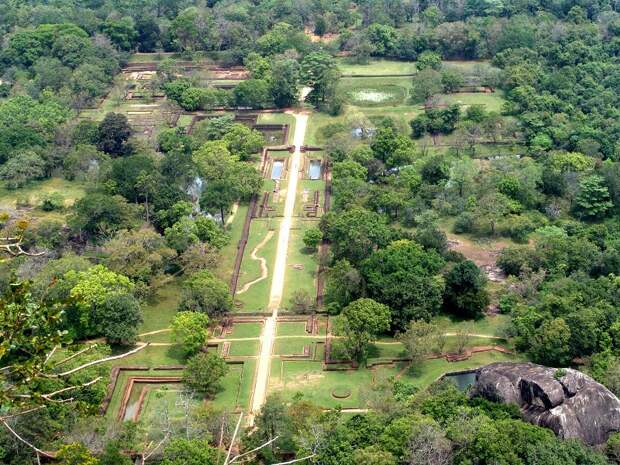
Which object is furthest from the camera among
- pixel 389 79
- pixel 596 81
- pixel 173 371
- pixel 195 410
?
pixel 389 79

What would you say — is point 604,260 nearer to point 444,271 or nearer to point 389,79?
point 444,271

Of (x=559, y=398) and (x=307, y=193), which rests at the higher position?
(x=559, y=398)

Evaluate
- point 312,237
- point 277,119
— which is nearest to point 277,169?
point 277,119

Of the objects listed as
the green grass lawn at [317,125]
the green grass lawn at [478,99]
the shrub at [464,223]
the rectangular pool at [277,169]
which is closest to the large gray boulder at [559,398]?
the shrub at [464,223]

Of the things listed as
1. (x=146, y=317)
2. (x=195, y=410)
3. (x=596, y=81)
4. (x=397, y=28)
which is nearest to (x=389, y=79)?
(x=397, y=28)

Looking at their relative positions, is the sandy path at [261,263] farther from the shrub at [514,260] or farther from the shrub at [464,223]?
the shrub at [514,260]

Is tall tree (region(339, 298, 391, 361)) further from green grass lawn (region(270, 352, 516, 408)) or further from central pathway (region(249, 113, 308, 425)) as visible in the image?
central pathway (region(249, 113, 308, 425))

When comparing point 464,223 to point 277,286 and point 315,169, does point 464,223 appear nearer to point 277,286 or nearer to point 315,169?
point 277,286
